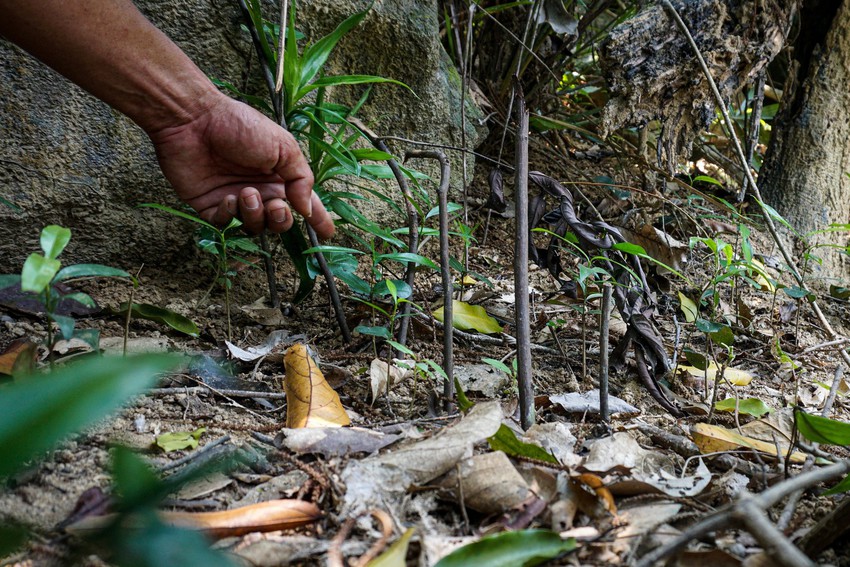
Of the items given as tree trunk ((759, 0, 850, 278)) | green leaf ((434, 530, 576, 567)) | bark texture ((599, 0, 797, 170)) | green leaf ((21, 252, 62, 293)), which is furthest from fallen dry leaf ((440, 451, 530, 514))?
tree trunk ((759, 0, 850, 278))

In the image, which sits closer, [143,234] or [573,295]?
[573,295]

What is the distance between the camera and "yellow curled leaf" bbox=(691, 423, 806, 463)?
1.24 metres

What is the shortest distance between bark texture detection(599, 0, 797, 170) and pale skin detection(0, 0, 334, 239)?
41.4 inches

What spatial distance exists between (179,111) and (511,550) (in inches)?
A: 57.4

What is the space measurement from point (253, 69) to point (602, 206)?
141 centimetres

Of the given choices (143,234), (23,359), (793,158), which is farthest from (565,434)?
(793,158)

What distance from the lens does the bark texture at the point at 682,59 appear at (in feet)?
6.95

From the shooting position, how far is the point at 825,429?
1012 mm

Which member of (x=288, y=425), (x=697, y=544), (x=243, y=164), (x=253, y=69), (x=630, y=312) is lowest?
(x=288, y=425)

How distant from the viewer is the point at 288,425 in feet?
4.08

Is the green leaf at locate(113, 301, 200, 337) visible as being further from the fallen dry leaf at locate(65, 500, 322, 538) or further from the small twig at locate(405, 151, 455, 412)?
the fallen dry leaf at locate(65, 500, 322, 538)

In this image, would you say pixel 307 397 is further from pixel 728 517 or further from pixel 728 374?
pixel 728 374

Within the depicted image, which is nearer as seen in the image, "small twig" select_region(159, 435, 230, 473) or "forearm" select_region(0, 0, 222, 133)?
"small twig" select_region(159, 435, 230, 473)

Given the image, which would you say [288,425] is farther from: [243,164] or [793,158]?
[793,158]
